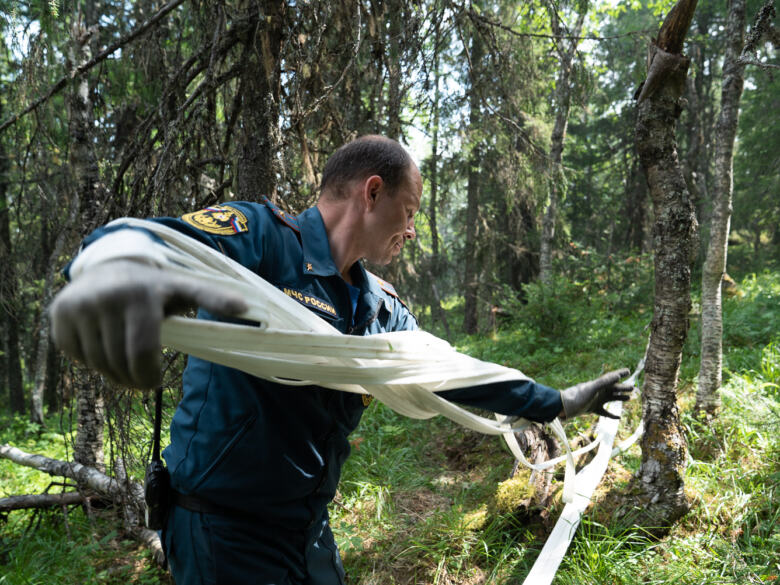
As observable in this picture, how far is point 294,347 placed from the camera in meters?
1.17

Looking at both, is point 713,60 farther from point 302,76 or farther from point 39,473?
point 39,473

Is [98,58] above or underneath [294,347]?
above

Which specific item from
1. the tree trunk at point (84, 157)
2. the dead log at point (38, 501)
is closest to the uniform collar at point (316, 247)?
the tree trunk at point (84, 157)

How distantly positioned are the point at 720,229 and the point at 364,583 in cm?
361

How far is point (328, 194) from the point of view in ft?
5.48

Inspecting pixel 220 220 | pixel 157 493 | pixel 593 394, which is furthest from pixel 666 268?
pixel 157 493

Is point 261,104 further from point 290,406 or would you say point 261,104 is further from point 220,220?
point 290,406

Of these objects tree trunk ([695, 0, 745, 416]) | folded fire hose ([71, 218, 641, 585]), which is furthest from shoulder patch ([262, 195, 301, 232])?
tree trunk ([695, 0, 745, 416])

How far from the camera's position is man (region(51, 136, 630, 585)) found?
1351 mm

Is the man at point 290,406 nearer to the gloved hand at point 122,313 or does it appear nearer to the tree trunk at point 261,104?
the gloved hand at point 122,313

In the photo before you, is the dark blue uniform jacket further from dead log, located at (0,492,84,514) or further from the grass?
dead log, located at (0,492,84,514)

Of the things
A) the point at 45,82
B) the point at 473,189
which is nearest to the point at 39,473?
the point at 45,82

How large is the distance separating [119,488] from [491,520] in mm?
2435

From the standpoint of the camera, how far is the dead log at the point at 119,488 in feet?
9.60
